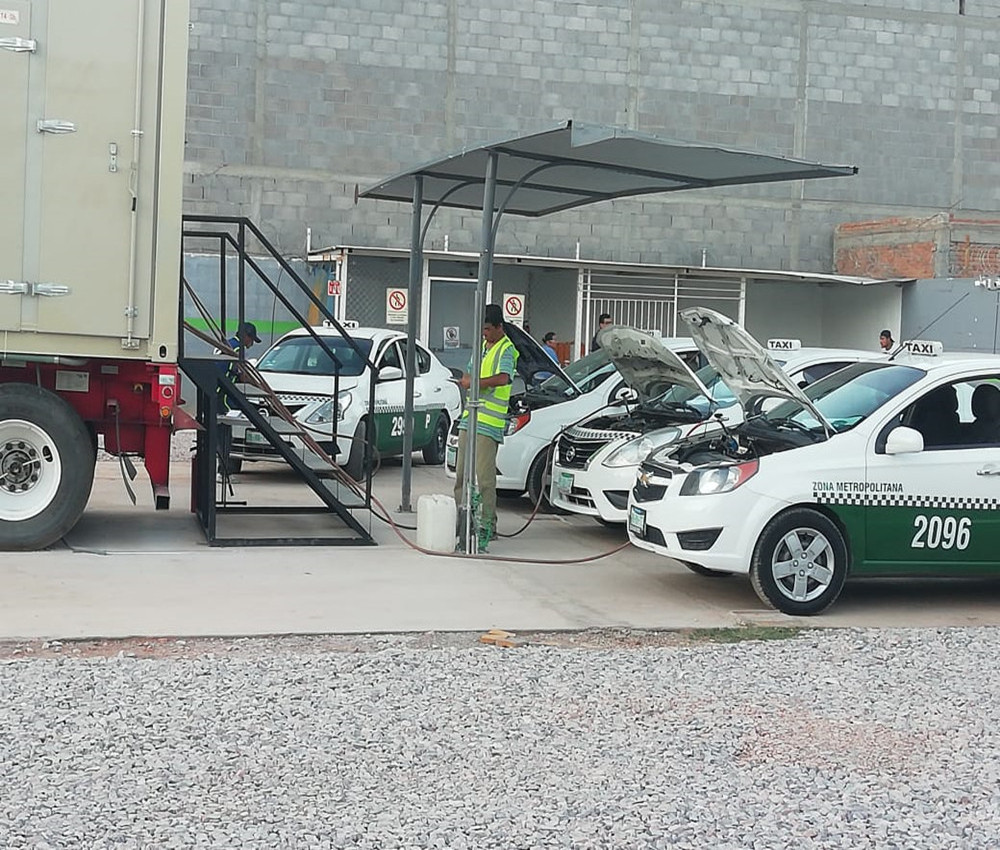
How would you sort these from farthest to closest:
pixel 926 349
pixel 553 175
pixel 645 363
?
pixel 553 175
pixel 645 363
pixel 926 349

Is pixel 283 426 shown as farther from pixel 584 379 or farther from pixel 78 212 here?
pixel 584 379

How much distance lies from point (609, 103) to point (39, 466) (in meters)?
16.0

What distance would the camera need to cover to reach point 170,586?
360 inches

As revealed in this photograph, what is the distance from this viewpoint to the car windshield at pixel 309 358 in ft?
50.2

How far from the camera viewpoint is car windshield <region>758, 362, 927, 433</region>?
30.5ft

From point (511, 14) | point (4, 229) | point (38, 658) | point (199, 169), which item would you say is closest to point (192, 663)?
point (38, 658)

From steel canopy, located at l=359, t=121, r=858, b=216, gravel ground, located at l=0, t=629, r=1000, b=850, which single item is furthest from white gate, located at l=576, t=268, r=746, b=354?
gravel ground, located at l=0, t=629, r=1000, b=850

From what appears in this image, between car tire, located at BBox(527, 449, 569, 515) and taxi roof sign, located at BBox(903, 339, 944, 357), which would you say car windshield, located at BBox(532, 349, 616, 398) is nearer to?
car tire, located at BBox(527, 449, 569, 515)

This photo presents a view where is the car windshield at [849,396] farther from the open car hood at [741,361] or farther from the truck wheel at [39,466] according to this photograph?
the truck wheel at [39,466]

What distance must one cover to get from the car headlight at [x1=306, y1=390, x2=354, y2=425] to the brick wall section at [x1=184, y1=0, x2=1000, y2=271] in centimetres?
873

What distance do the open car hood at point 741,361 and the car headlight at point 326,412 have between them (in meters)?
5.20

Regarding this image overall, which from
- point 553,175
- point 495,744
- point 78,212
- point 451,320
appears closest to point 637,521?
point 495,744

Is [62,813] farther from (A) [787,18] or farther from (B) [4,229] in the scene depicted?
(A) [787,18]

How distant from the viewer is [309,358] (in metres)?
15.5
